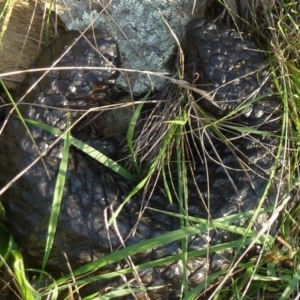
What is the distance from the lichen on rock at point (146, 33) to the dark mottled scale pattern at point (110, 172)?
0.43ft

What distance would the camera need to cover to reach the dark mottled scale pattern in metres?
2.82

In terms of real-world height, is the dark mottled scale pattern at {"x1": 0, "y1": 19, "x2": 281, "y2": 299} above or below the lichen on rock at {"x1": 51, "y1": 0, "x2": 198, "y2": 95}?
below

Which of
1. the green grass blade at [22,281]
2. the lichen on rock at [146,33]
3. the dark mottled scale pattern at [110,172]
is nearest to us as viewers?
the green grass blade at [22,281]

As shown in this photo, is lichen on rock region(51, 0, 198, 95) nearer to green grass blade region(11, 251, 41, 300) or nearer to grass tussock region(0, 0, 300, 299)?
grass tussock region(0, 0, 300, 299)

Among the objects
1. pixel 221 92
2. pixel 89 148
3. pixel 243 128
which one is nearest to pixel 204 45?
pixel 221 92

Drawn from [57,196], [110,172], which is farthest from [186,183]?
[57,196]

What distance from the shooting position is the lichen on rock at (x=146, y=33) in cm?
310

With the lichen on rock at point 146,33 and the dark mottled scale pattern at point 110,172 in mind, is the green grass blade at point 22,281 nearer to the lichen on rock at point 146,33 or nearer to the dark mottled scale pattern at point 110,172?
the dark mottled scale pattern at point 110,172

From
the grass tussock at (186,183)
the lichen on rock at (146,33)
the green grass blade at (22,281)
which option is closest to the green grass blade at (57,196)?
the grass tussock at (186,183)

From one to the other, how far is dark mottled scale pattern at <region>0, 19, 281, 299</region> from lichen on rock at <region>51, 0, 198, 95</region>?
0.13 m

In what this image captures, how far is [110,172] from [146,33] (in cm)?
64

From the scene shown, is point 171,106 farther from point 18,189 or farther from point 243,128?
point 18,189

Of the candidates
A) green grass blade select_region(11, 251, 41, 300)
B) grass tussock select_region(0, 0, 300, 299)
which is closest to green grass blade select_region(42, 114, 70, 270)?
grass tussock select_region(0, 0, 300, 299)

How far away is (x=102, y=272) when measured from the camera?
2.80 m
